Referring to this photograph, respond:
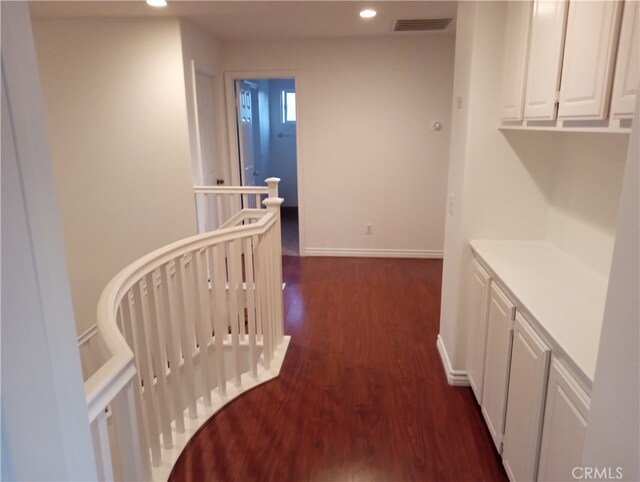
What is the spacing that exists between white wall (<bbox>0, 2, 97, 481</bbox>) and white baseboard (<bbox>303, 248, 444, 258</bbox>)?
475 cm

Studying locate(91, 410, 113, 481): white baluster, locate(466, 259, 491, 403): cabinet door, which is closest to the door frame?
locate(466, 259, 491, 403): cabinet door

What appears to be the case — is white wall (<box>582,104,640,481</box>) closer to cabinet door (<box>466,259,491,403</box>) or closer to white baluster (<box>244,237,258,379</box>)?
cabinet door (<box>466,259,491,403</box>)

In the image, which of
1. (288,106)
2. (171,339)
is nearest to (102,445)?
(171,339)

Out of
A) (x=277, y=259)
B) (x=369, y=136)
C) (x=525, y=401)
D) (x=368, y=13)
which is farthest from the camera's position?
(x=369, y=136)

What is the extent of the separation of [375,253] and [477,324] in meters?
Answer: 2.95

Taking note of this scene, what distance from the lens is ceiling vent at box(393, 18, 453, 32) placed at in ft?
13.1

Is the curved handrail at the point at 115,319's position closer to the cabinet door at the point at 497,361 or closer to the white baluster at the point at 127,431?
the white baluster at the point at 127,431

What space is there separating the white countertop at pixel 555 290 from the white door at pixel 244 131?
3.50 meters

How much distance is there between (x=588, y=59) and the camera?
1.50m

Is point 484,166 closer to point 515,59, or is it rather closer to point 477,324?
point 515,59

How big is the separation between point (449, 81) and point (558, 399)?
13.3ft

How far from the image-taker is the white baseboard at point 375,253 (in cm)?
535

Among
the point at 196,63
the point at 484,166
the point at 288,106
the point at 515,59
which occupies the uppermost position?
the point at 196,63

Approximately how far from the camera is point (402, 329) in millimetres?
3574
